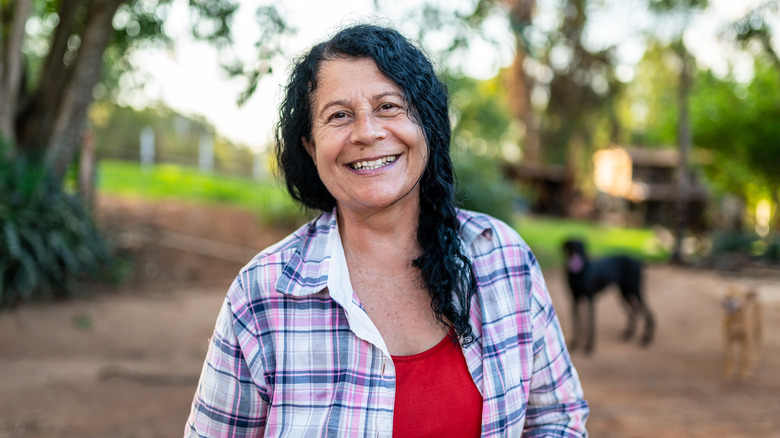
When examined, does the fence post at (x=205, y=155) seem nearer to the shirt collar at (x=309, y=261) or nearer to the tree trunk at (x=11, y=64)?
the tree trunk at (x=11, y=64)

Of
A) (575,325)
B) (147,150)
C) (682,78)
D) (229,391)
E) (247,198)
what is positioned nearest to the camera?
(229,391)

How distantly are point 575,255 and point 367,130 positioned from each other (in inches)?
203

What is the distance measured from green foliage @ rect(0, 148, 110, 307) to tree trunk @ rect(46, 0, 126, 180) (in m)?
0.35

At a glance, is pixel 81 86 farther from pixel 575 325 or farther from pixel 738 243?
pixel 738 243

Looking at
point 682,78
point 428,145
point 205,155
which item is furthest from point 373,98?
point 205,155

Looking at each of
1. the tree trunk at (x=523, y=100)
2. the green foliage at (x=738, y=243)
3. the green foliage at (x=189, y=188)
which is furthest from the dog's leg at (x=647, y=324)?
the tree trunk at (x=523, y=100)

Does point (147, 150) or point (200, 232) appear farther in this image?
point (147, 150)

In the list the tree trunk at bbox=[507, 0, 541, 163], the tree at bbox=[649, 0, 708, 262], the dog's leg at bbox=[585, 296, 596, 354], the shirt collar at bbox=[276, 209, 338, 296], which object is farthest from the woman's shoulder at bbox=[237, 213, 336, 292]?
the tree trunk at bbox=[507, 0, 541, 163]

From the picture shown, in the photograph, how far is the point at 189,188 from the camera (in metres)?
16.3

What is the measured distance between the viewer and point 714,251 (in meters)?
13.2

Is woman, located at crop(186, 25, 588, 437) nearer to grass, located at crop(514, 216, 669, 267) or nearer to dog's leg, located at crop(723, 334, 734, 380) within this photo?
dog's leg, located at crop(723, 334, 734, 380)

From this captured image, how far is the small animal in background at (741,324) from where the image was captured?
17.6 ft

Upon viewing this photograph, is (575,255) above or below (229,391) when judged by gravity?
below

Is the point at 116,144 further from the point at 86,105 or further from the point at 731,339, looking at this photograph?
the point at 731,339
